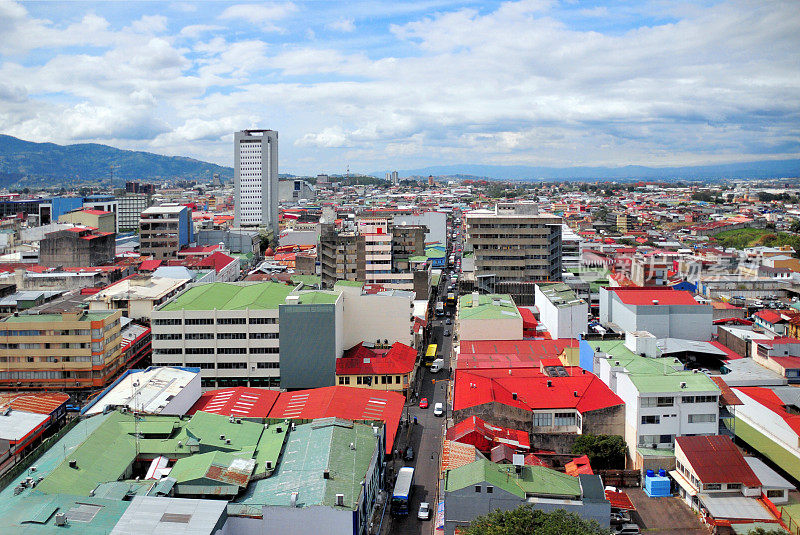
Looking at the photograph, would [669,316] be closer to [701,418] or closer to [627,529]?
[701,418]

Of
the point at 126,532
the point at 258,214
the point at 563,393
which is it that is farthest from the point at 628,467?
the point at 258,214

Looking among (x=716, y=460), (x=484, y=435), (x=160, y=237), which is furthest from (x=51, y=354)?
(x=160, y=237)

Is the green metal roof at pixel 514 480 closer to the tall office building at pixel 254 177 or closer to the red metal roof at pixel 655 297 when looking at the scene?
the red metal roof at pixel 655 297

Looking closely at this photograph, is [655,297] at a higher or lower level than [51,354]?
higher

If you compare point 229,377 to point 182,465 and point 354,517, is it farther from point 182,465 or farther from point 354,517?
point 354,517

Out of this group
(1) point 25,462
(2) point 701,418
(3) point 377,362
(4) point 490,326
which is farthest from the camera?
(4) point 490,326

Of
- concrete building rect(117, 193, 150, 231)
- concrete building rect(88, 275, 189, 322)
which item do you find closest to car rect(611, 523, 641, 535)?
concrete building rect(88, 275, 189, 322)
